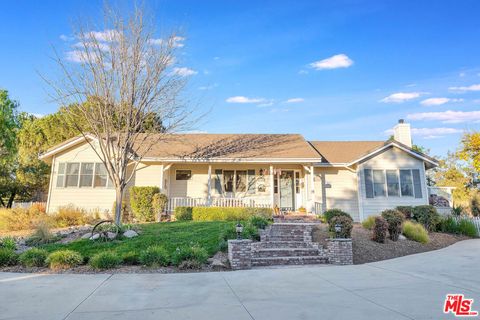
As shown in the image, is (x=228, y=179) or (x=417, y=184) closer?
(x=417, y=184)

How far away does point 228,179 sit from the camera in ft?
56.2

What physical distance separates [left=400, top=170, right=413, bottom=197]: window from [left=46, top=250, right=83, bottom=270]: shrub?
1602 centimetres

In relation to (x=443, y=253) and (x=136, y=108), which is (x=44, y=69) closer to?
(x=136, y=108)

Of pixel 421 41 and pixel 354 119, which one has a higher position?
pixel 421 41

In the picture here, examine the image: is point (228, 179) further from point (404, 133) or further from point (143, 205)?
point (404, 133)

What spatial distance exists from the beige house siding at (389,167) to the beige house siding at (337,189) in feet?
2.89

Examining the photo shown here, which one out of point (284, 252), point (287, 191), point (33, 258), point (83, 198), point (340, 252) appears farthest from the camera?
point (287, 191)

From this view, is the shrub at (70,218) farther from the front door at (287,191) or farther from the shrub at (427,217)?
the shrub at (427,217)

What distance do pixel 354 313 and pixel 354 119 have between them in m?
17.9

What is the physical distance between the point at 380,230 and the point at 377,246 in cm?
60

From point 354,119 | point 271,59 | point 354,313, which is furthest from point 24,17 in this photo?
point 354,119

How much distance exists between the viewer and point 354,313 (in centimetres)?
396

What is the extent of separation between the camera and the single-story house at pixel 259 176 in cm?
1562

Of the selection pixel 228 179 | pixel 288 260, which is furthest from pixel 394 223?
pixel 228 179
